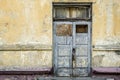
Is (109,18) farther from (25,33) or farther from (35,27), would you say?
(25,33)

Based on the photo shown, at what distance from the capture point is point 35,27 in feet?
29.0

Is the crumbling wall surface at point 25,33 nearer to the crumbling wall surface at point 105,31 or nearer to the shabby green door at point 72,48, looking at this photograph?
the shabby green door at point 72,48

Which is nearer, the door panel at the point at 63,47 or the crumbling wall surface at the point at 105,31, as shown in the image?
the crumbling wall surface at the point at 105,31

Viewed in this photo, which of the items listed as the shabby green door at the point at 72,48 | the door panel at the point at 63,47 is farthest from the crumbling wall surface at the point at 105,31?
the door panel at the point at 63,47

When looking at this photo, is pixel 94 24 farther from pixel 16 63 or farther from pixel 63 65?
pixel 16 63

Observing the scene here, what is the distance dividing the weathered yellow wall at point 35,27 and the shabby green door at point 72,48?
228 millimetres

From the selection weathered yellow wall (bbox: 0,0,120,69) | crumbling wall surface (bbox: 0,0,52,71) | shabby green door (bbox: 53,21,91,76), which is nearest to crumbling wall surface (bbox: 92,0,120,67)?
weathered yellow wall (bbox: 0,0,120,69)

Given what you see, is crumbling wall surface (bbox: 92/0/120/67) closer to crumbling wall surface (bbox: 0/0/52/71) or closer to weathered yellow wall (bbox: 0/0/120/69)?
weathered yellow wall (bbox: 0/0/120/69)

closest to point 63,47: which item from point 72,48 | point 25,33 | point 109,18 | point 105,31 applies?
point 72,48

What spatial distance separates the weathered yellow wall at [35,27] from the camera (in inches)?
347

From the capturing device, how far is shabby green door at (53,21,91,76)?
898cm

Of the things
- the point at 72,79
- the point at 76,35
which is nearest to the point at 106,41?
the point at 76,35

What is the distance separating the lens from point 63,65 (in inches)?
356

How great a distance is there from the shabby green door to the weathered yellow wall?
0.75 feet
